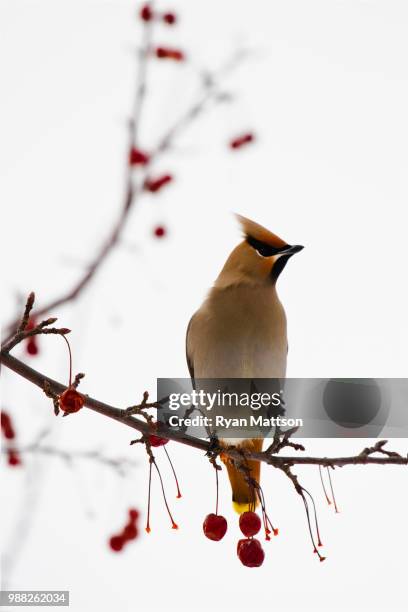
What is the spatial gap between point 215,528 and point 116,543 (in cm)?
70

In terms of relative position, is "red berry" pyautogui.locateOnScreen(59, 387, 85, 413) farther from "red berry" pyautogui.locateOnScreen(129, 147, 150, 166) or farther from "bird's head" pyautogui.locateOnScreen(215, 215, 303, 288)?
"bird's head" pyautogui.locateOnScreen(215, 215, 303, 288)

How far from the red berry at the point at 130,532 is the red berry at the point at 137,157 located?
4.61ft

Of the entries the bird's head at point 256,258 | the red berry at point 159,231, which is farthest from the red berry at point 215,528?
the red berry at point 159,231

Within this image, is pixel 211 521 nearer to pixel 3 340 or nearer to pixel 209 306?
pixel 3 340

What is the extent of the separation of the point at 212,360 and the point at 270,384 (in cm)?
27

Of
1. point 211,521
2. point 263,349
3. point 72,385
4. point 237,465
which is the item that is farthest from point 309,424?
point 263,349

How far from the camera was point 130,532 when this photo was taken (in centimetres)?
297

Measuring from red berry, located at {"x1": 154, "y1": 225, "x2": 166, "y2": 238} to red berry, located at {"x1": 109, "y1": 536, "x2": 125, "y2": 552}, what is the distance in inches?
61.3

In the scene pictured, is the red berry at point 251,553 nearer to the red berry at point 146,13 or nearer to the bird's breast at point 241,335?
the bird's breast at point 241,335

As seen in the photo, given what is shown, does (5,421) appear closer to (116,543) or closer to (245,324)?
(116,543)

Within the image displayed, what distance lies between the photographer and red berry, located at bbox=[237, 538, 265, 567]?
89.1 inches

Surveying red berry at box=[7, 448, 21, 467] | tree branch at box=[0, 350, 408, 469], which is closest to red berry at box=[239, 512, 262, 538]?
tree branch at box=[0, 350, 408, 469]

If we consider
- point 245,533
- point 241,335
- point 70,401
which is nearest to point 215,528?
point 245,533

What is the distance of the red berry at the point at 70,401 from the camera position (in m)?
1.85
